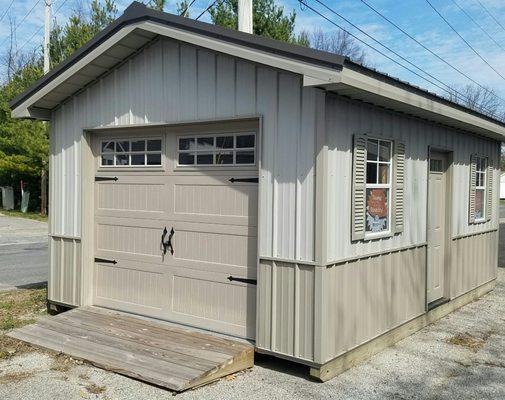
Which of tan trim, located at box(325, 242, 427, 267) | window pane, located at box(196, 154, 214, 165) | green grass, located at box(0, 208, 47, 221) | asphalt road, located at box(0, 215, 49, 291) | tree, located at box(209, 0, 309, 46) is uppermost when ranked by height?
tree, located at box(209, 0, 309, 46)

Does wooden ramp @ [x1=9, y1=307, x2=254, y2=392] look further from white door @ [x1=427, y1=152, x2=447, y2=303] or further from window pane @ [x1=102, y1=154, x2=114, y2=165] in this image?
white door @ [x1=427, y1=152, x2=447, y2=303]

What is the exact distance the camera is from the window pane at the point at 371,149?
5.40 m

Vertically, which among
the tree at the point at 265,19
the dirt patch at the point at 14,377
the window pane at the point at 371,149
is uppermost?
the tree at the point at 265,19

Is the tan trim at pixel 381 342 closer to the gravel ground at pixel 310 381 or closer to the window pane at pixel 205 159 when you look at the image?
the gravel ground at pixel 310 381

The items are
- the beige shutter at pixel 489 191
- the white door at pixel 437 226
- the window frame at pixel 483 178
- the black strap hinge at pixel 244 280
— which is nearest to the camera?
the black strap hinge at pixel 244 280

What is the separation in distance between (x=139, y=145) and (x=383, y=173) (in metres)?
2.84

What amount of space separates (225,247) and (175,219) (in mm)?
756

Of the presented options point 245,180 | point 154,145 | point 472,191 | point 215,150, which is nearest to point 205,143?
point 215,150

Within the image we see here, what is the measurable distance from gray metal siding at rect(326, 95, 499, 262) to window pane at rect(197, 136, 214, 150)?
4.61ft

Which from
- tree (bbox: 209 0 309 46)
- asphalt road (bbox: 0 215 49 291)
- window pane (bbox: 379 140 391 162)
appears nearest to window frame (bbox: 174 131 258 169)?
window pane (bbox: 379 140 391 162)

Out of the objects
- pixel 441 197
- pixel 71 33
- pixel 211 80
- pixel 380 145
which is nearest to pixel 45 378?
pixel 211 80

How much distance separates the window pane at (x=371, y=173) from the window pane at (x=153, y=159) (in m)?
2.35

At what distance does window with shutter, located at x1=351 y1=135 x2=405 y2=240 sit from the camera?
5.19 m

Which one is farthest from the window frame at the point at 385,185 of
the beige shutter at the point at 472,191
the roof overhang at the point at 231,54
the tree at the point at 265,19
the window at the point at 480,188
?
the tree at the point at 265,19
